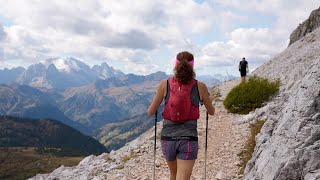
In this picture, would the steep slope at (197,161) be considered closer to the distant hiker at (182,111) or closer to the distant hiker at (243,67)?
the distant hiker at (182,111)

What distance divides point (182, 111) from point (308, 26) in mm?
60483

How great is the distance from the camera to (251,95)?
23406mm

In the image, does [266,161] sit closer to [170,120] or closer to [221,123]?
[170,120]

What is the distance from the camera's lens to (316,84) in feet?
25.0

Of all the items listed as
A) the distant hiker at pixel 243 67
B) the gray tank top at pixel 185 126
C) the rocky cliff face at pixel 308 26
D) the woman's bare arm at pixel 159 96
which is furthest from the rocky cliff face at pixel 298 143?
the rocky cliff face at pixel 308 26

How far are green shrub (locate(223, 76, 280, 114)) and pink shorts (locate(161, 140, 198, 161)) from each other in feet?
55.0

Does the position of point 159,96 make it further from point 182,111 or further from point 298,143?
point 298,143

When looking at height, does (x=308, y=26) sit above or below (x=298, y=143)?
above

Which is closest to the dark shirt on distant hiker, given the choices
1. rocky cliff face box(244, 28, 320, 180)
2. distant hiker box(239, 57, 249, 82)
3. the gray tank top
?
distant hiker box(239, 57, 249, 82)

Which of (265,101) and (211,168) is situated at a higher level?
(265,101)

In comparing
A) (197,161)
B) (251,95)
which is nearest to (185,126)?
(197,161)

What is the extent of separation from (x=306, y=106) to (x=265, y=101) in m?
15.8

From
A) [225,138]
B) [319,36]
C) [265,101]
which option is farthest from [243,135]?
[319,36]

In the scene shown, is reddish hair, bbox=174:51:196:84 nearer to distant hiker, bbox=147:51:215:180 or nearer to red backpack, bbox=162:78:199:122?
distant hiker, bbox=147:51:215:180
